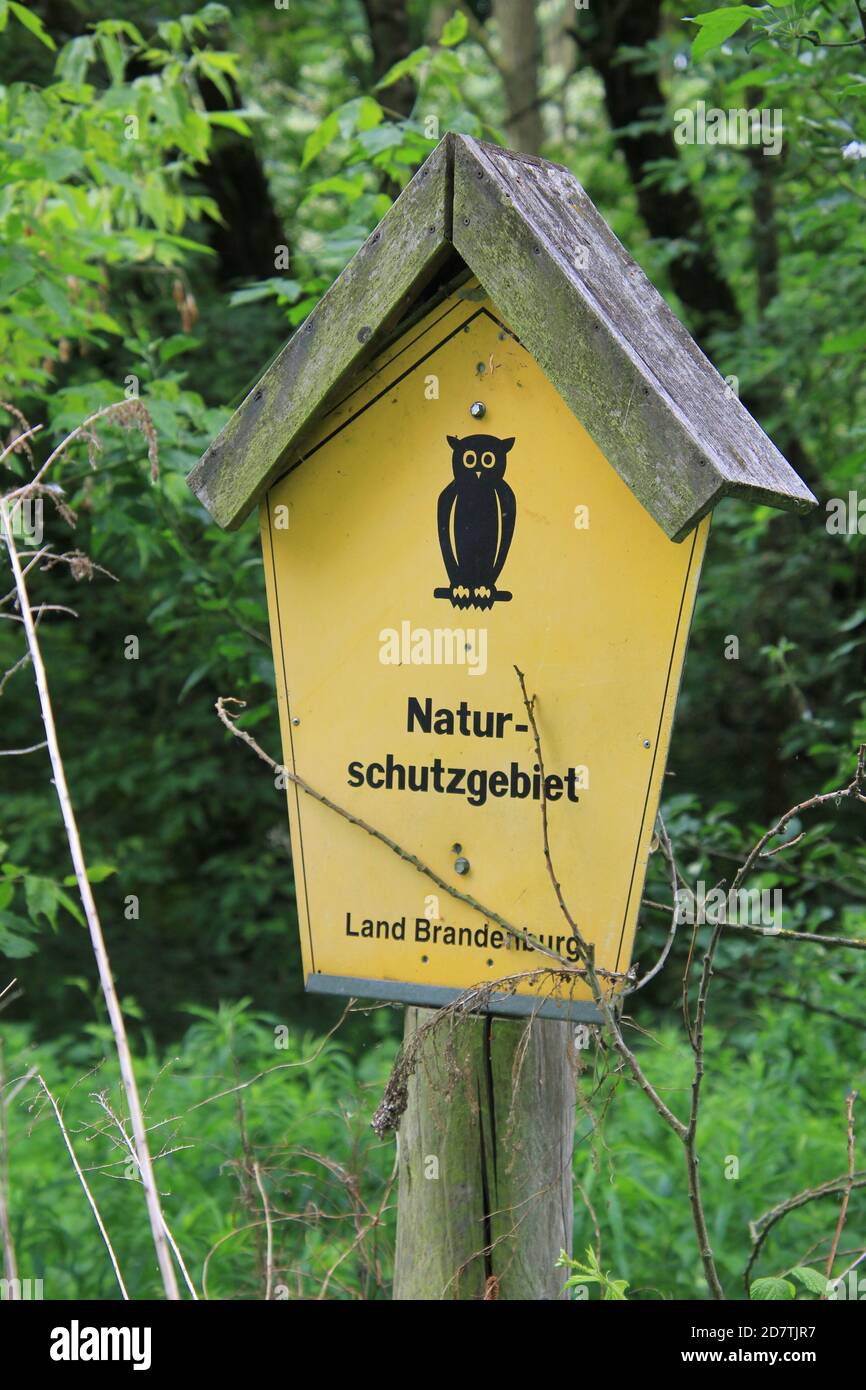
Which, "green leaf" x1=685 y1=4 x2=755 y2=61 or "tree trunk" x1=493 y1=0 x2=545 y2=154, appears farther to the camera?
"tree trunk" x1=493 y1=0 x2=545 y2=154

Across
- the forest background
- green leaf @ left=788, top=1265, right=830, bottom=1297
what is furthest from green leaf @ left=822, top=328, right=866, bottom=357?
green leaf @ left=788, top=1265, right=830, bottom=1297

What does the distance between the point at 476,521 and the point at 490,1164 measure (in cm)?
90

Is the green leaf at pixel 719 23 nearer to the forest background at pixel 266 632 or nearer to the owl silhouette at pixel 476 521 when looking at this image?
the forest background at pixel 266 632

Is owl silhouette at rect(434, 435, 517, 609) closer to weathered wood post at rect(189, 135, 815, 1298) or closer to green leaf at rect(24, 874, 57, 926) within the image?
weathered wood post at rect(189, 135, 815, 1298)

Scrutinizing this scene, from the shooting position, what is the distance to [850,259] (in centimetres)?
314

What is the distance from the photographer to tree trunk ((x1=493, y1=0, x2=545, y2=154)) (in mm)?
7426

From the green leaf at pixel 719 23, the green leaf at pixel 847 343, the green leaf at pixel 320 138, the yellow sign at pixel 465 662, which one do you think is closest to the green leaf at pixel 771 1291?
the yellow sign at pixel 465 662

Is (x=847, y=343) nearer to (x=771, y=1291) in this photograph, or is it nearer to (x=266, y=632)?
(x=266, y=632)

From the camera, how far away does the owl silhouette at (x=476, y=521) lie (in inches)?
68.4

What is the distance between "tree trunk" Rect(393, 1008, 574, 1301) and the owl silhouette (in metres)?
0.60
